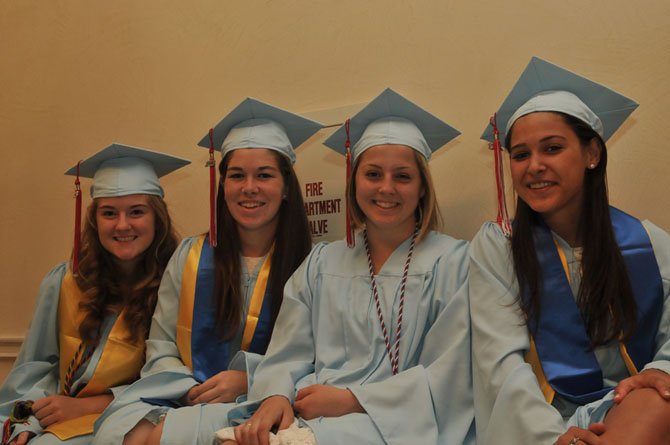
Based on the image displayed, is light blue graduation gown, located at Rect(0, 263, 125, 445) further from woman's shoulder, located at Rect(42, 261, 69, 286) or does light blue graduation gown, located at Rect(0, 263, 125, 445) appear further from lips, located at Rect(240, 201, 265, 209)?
lips, located at Rect(240, 201, 265, 209)

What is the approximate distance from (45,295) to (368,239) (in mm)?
1439

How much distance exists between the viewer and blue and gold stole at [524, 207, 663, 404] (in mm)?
2102

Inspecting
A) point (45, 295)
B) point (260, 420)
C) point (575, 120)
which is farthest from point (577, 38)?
point (45, 295)

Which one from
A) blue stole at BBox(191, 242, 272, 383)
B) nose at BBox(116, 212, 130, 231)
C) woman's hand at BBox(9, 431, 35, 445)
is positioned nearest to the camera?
woman's hand at BBox(9, 431, 35, 445)

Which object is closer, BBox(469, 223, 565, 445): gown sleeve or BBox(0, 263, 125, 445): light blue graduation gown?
BBox(469, 223, 565, 445): gown sleeve

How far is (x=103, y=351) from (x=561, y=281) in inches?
71.1

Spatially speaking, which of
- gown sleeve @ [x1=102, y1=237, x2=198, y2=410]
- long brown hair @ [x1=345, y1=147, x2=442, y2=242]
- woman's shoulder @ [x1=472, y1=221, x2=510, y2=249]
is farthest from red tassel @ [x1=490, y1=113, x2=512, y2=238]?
gown sleeve @ [x1=102, y1=237, x2=198, y2=410]

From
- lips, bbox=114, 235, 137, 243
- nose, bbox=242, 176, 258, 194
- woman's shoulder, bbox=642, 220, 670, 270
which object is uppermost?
nose, bbox=242, 176, 258, 194

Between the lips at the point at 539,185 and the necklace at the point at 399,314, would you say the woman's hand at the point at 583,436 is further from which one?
the lips at the point at 539,185

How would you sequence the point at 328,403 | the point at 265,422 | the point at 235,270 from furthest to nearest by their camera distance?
the point at 235,270
the point at 328,403
the point at 265,422

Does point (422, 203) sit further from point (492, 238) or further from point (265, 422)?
point (265, 422)

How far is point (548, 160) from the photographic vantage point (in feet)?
7.31

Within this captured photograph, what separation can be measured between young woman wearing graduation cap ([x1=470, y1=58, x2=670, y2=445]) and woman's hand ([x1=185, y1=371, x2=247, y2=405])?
869 millimetres

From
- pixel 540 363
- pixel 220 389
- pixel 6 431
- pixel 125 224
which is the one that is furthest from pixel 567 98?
pixel 6 431
